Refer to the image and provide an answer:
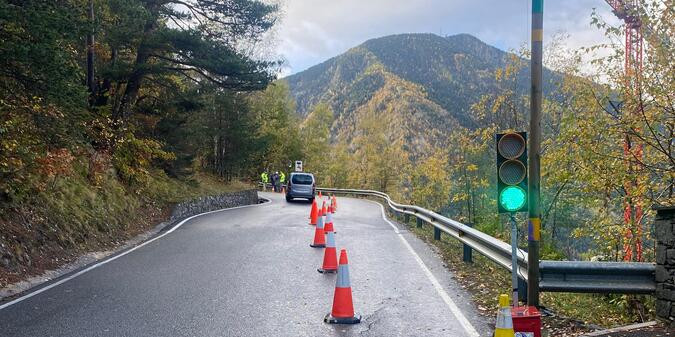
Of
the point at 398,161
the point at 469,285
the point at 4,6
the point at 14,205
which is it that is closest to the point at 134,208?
the point at 14,205

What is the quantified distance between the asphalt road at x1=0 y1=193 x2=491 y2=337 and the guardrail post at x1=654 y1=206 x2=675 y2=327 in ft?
6.79

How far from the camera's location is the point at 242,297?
7332mm

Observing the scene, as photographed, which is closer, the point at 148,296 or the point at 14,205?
the point at 148,296

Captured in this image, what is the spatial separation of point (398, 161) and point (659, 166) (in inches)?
2058

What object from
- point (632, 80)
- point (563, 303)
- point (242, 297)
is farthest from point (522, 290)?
point (632, 80)

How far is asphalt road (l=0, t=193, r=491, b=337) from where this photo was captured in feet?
19.3

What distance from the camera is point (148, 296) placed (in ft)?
24.0

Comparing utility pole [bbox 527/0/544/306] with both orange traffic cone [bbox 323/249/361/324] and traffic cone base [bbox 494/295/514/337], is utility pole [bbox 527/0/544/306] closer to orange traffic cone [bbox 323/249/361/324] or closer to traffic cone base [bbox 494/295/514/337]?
traffic cone base [bbox 494/295/514/337]

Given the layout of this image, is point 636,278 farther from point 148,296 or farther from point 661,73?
point 148,296

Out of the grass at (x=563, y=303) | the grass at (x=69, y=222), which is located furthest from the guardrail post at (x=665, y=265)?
the grass at (x=69, y=222)

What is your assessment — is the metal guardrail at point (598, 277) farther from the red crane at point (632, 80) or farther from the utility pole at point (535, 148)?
the red crane at point (632, 80)

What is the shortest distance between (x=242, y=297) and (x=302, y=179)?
2458 centimetres

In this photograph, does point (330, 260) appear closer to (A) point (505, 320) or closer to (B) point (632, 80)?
(A) point (505, 320)

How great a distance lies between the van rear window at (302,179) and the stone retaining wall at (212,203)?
2998 mm
